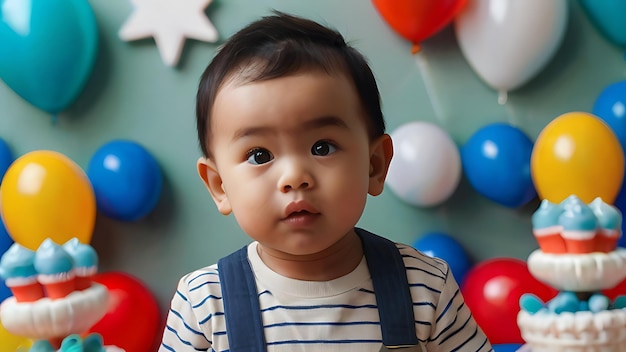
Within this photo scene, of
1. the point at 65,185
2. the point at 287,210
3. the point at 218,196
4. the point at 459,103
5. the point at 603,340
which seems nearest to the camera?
the point at 603,340

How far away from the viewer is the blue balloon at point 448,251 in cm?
185

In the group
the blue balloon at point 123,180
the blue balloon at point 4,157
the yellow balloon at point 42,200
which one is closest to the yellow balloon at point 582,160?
the blue balloon at point 123,180


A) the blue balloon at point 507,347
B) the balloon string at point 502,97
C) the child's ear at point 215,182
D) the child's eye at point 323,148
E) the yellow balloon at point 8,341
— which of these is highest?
the balloon string at point 502,97

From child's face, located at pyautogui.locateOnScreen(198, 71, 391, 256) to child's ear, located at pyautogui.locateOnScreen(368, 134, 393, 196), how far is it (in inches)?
3.5

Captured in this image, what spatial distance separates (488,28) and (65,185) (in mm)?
1091

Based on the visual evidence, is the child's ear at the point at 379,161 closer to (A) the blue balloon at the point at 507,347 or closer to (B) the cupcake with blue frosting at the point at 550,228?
(B) the cupcake with blue frosting at the point at 550,228

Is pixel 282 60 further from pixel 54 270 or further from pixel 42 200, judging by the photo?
pixel 42 200

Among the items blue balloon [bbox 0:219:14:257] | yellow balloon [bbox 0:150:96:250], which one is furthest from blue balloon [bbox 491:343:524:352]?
blue balloon [bbox 0:219:14:257]

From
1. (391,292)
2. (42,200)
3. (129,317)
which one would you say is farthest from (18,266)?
(129,317)

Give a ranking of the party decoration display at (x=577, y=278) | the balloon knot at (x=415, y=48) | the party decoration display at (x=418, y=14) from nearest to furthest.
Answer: the party decoration display at (x=577, y=278)
the party decoration display at (x=418, y=14)
the balloon knot at (x=415, y=48)

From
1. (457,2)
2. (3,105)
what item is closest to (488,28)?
(457,2)

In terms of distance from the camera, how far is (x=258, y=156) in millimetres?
949

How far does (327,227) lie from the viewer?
3.06 feet

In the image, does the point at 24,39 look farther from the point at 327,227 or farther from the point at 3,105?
the point at 327,227
